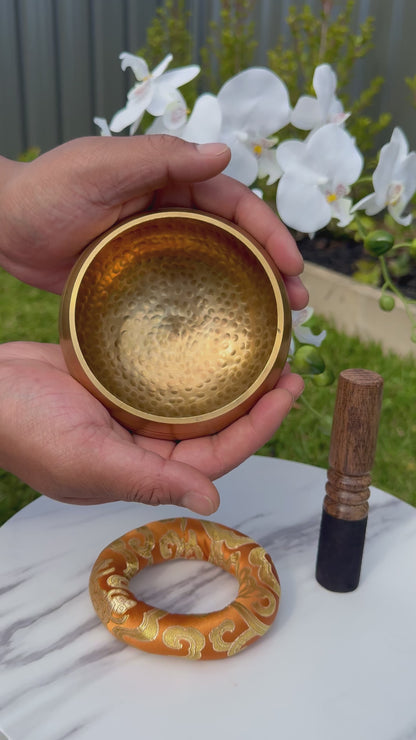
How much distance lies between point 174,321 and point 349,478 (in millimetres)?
348

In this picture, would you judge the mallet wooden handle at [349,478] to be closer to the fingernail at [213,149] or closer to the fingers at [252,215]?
the fingers at [252,215]

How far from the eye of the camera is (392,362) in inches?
94.1

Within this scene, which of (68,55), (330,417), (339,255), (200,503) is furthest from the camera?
(68,55)

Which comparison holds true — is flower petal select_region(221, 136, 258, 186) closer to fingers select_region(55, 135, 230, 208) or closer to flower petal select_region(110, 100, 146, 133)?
fingers select_region(55, 135, 230, 208)

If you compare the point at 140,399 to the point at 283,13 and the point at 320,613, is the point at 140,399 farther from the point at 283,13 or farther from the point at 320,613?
the point at 283,13

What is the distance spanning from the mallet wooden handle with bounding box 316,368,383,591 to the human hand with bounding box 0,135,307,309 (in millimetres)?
195

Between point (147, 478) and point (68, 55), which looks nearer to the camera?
point (147, 478)

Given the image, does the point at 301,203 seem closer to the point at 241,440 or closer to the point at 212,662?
the point at 241,440

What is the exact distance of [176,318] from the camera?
1.04m

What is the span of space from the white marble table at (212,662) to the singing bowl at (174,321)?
0.29 meters

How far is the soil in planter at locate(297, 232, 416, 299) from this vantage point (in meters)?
2.73

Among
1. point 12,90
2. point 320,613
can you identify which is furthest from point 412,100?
point 320,613

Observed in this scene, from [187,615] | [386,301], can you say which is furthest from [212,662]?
[386,301]

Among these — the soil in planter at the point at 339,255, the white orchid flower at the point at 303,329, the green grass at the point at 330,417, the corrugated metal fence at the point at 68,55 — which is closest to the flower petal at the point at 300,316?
the white orchid flower at the point at 303,329
